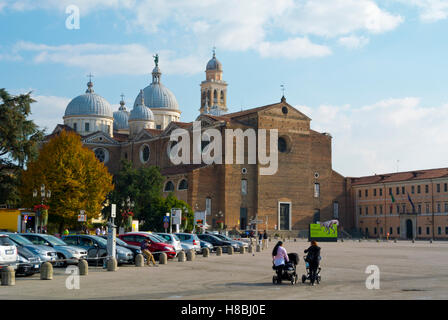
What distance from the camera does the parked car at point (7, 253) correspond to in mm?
20084

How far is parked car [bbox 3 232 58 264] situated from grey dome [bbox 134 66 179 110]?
3089 inches

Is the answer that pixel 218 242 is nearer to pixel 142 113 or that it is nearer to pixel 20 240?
pixel 20 240

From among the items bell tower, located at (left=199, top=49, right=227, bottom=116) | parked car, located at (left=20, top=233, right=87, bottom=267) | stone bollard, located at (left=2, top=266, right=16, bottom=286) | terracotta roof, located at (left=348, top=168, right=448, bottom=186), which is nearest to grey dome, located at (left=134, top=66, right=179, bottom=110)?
bell tower, located at (left=199, top=49, right=227, bottom=116)

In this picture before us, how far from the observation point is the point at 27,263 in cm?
2106

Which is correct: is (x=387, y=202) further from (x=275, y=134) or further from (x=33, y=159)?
(x=33, y=159)

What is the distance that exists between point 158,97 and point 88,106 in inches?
557

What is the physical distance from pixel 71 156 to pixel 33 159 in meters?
6.58

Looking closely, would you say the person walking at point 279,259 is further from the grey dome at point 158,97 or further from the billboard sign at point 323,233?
the grey dome at point 158,97

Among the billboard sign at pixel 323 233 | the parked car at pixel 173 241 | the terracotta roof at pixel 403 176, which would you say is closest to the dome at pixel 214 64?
the terracotta roof at pixel 403 176

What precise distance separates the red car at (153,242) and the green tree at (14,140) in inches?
635

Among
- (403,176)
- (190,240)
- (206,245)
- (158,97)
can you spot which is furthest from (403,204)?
(190,240)

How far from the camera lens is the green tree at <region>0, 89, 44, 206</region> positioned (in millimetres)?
43750

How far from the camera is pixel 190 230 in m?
63.4
